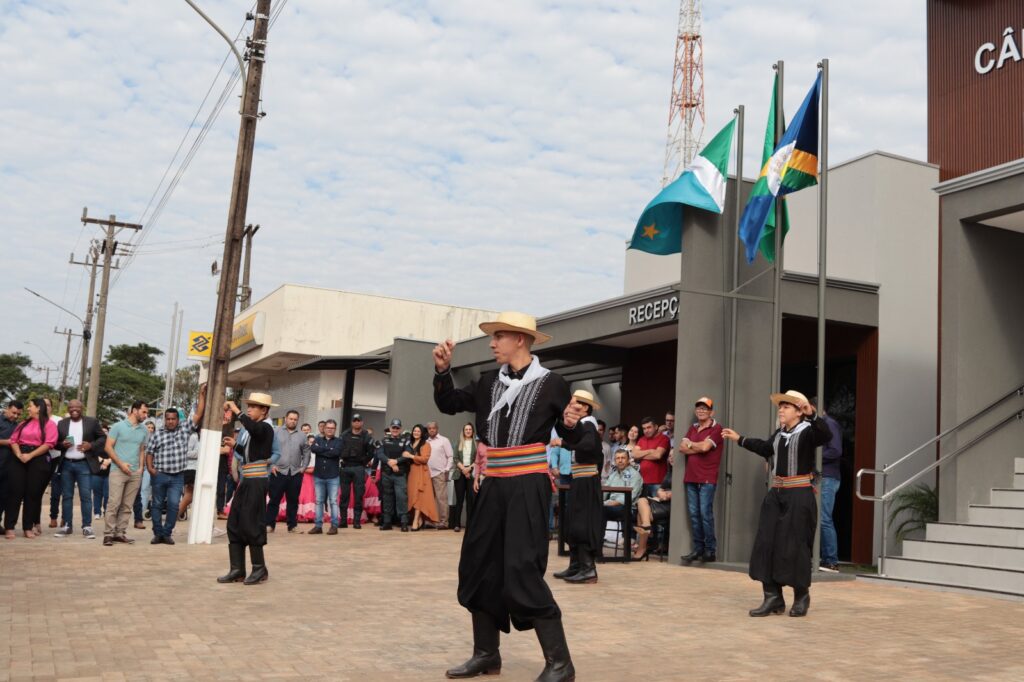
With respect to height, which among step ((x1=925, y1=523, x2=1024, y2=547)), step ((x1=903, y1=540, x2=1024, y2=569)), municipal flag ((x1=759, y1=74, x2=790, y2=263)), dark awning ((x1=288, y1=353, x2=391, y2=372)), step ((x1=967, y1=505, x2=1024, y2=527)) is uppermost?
municipal flag ((x1=759, y1=74, x2=790, y2=263))

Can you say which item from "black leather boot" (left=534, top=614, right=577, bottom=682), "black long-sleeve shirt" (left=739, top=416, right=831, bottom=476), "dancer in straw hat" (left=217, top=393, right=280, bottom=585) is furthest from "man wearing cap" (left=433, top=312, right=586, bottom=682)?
"dancer in straw hat" (left=217, top=393, right=280, bottom=585)

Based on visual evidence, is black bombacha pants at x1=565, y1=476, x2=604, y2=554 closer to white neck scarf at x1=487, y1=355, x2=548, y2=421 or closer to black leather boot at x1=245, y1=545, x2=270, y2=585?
black leather boot at x1=245, y1=545, x2=270, y2=585

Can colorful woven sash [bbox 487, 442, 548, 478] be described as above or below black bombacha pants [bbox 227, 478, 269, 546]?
above

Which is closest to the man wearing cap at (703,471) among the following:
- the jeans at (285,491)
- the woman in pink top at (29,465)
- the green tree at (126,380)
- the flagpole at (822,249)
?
the flagpole at (822,249)

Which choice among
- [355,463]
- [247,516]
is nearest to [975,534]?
[247,516]

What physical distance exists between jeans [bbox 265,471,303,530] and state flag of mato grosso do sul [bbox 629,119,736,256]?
6.68m

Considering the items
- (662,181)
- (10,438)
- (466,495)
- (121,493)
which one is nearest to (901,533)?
(466,495)

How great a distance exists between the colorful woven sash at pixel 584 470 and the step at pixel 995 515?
4366mm

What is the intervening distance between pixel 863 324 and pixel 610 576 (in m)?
5.42

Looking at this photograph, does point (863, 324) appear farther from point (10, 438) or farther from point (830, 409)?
point (10, 438)

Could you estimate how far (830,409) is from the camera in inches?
610

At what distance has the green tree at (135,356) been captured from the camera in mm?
79838

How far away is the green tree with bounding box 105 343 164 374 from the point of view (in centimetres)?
7984

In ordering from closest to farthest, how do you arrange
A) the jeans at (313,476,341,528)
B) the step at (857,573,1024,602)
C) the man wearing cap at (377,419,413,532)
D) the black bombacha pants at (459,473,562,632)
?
the black bombacha pants at (459,473,562,632) < the step at (857,573,1024,602) < the jeans at (313,476,341,528) < the man wearing cap at (377,419,413,532)
